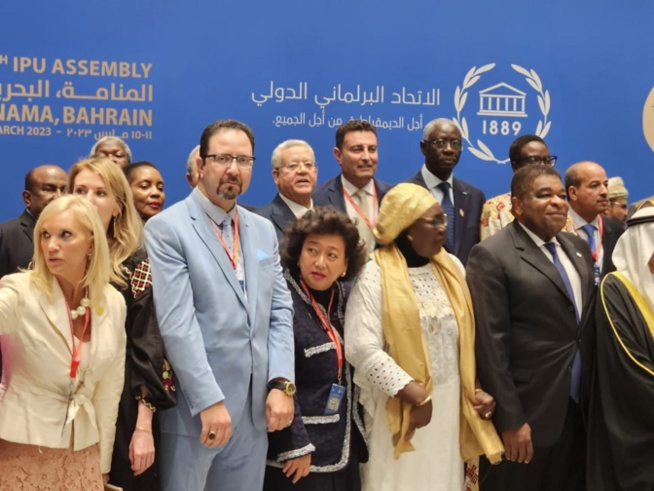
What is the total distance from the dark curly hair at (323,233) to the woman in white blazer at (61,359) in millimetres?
852

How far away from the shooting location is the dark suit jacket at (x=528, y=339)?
342cm

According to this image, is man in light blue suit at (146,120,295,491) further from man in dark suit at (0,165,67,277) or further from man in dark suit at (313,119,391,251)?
man in dark suit at (0,165,67,277)

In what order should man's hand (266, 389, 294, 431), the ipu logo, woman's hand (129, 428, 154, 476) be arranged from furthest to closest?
1. the ipu logo
2. man's hand (266, 389, 294, 431)
3. woman's hand (129, 428, 154, 476)

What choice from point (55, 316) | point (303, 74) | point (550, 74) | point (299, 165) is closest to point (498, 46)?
point (550, 74)

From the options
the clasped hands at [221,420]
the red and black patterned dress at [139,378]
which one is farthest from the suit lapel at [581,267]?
the red and black patterned dress at [139,378]

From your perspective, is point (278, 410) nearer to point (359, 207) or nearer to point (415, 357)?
point (415, 357)

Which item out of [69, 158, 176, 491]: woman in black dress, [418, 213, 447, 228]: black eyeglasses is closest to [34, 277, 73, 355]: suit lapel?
[69, 158, 176, 491]: woman in black dress

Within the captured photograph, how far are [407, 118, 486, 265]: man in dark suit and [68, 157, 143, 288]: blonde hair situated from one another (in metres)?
2.08

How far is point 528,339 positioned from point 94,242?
6.03 ft

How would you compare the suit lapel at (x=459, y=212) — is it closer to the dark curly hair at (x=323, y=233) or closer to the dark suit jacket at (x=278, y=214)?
the dark suit jacket at (x=278, y=214)

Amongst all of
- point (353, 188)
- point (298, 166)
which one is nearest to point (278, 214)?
point (298, 166)

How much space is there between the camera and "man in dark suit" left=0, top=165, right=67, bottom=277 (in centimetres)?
439

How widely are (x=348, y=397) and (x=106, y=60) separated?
3288 millimetres

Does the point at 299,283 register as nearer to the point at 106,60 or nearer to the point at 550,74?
the point at 106,60
